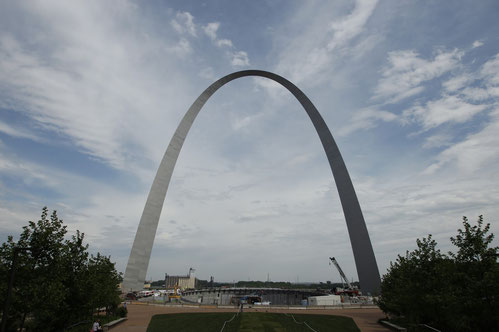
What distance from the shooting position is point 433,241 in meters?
17.4

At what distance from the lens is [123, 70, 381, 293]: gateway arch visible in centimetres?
3809

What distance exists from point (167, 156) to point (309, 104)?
22511mm

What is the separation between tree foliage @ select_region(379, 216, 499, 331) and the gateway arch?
2129cm

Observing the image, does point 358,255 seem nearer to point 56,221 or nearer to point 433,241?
point 433,241

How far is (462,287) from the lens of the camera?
41.5 feet

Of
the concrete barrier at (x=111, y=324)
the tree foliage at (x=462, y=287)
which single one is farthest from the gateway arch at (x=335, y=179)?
the tree foliage at (x=462, y=287)

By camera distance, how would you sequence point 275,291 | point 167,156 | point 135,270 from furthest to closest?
point 275,291 < point 167,156 < point 135,270

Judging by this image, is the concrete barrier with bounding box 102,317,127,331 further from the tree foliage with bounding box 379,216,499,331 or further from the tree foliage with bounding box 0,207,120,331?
the tree foliage with bounding box 379,216,499,331

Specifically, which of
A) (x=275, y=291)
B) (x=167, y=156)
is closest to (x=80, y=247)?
(x=167, y=156)

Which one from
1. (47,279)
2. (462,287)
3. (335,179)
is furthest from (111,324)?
(335,179)

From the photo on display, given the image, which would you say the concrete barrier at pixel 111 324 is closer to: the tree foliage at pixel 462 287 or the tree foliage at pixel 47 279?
the tree foliage at pixel 47 279

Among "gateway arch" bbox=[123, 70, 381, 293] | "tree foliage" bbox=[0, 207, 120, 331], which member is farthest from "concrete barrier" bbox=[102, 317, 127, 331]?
"gateway arch" bbox=[123, 70, 381, 293]

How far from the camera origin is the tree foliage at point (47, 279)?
493 inches

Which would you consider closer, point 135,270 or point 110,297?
point 110,297
